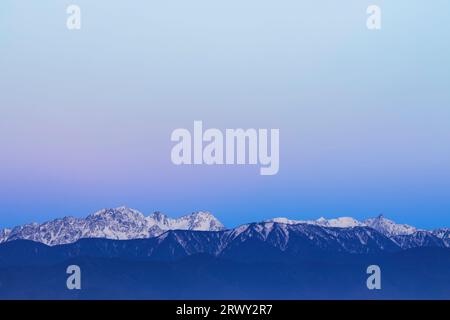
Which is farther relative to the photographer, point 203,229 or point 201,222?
point 203,229

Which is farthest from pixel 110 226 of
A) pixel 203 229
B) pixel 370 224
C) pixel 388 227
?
pixel 388 227

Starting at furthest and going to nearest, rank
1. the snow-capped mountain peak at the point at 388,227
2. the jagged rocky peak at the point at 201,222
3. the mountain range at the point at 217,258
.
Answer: the snow-capped mountain peak at the point at 388,227 < the jagged rocky peak at the point at 201,222 < the mountain range at the point at 217,258

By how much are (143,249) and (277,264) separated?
8.40 feet

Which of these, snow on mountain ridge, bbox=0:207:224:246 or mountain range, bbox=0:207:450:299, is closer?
mountain range, bbox=0:207:450:299

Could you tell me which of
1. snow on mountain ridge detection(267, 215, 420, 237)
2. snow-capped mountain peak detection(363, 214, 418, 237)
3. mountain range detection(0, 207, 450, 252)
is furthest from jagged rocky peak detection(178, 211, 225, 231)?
snow-capped mountain peak detection(363, 214, 418, 237)

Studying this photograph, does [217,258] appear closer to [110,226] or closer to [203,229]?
[203,229]

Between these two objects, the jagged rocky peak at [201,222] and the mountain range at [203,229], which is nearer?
the jagged rocky peak at [201,222]

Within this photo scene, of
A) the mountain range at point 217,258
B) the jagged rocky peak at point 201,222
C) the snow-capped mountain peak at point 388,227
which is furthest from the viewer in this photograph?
the snow-capped mountain peak at point 388,227

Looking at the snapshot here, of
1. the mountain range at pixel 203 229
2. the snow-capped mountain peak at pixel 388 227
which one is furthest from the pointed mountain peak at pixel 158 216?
the snow-capped mountain peak at pixel 388 227

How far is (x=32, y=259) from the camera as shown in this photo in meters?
13.3

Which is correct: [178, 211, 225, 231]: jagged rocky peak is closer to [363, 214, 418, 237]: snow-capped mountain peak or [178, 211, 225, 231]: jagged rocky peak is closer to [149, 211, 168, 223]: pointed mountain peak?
[149, 211, 168, 223]: pointed mountain peak

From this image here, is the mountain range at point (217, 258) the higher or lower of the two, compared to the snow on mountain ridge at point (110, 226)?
lower

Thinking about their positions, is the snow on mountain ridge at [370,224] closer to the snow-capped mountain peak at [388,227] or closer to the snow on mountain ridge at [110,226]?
the snow-capped mountain peak at [388,227]
